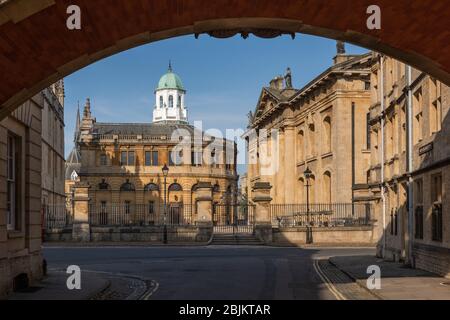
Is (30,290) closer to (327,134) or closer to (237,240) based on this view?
(237,240)

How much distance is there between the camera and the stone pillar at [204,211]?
156 feet

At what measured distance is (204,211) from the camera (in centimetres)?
4772

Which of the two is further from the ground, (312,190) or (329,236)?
(312,190)

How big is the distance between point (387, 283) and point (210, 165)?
8111cm

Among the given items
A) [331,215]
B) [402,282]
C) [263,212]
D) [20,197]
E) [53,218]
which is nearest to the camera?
[20,197]

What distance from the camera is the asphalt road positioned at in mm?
17594

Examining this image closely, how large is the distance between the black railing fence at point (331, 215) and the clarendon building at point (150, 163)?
113 feet

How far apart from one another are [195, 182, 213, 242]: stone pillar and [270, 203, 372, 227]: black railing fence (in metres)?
6.91

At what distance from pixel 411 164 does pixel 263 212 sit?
22534 mm

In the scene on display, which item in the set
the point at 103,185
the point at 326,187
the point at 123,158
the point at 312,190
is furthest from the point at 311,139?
the point at 123,158

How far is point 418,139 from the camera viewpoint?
2380 centimetres

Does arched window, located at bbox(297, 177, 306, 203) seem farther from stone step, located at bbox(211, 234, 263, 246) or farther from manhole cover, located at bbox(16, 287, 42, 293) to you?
manhole cover, located at bbox(16, 287, 42, 293)
